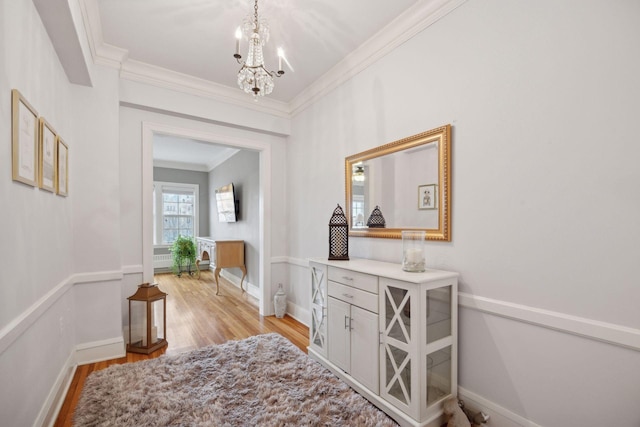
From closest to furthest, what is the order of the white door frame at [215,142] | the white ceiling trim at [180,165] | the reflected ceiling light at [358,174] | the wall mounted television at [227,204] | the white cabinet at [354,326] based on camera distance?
the white cabinet at [354,326] < the reflected ceiling light at [358,174] < the white door frame at [215,142] < the wall mounted television at [227,204] < the white ceiling trim at [180,165]

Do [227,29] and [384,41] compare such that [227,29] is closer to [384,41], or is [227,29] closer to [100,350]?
[384,41]

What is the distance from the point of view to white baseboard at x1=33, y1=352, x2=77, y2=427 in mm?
1656

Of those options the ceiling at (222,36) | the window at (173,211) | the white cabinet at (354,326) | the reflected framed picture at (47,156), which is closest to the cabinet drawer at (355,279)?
the white cabinet at (354,326)

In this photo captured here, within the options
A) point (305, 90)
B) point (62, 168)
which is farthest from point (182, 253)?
point (305, 90)

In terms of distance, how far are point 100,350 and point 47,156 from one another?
1754 mm

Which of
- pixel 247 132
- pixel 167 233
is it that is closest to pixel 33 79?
pixel 247 132

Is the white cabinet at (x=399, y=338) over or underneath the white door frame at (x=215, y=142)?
underneath

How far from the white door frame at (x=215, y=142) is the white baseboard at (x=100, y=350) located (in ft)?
2.01

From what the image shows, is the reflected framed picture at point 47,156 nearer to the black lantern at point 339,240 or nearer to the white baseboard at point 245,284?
the black lantern at point 339,240

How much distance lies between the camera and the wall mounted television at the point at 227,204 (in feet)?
18.2

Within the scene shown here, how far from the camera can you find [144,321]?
2863 millimetres

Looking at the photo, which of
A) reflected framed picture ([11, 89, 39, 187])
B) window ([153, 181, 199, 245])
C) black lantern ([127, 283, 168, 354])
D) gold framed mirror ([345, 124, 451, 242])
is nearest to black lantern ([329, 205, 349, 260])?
gold framed mirror ([345, 124, 451, 242])

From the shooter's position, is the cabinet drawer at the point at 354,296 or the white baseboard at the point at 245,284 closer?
the cabinet drawer at the point at 354,296

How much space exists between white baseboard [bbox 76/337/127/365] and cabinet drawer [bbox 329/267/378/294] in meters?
2.03
